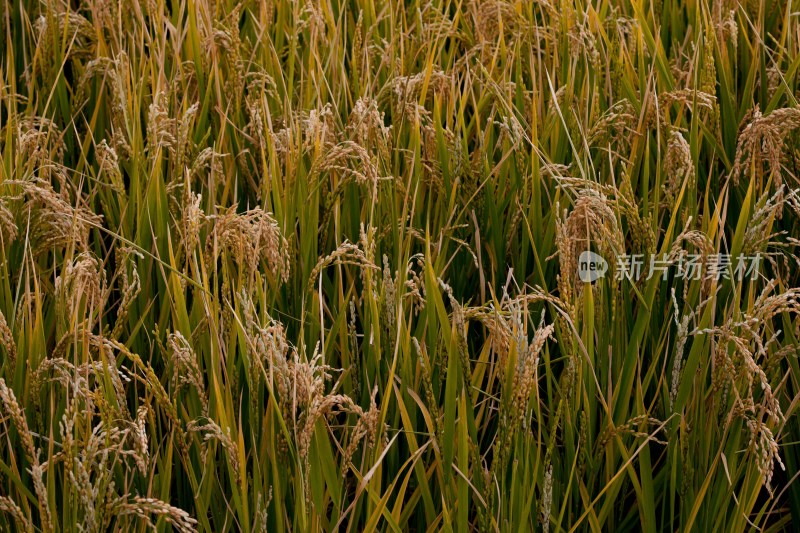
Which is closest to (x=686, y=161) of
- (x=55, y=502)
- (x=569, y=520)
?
(x=569, y=520)

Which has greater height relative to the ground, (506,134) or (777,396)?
(506,134)

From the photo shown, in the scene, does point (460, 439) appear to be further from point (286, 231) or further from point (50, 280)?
point (50, 280)

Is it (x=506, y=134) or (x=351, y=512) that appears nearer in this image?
(x=351, y=512)

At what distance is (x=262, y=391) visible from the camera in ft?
4.87

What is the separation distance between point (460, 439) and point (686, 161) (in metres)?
0.66

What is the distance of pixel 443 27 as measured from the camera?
240cm

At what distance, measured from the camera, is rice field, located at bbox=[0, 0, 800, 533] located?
143cm

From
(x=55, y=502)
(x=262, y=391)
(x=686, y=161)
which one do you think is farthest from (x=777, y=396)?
(x=55, y=502)

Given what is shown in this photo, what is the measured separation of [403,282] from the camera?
161 cm

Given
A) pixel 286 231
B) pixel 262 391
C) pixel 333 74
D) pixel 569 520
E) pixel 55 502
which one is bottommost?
pixel 569 520

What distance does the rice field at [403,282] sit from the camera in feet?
4.70

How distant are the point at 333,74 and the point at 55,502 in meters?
1.24

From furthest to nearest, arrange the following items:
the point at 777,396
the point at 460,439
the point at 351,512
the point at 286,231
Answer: the point at 286,231
the point at 777,396
the point at 351,512
the point at 460,439

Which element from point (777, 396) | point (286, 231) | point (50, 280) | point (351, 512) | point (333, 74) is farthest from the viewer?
point (333, 74)
